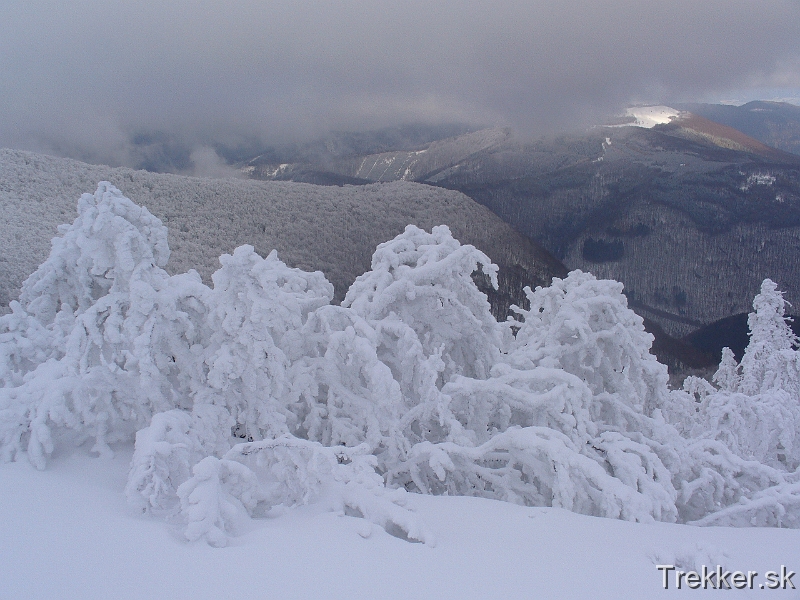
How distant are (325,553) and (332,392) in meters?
3.39

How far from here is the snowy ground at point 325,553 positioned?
10.9ft

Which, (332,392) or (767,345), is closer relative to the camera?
(332,392)

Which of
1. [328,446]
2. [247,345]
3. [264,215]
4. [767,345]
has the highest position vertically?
[264,215]

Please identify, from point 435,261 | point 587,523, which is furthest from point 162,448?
point 435,261

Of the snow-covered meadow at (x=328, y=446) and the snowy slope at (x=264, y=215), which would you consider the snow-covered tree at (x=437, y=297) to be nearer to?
the snow-covered meadow at (x=328, y=446)

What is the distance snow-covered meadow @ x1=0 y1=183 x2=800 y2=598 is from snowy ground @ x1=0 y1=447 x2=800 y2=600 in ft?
0.07

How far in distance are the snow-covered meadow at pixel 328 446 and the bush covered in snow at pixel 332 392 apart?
4 cm

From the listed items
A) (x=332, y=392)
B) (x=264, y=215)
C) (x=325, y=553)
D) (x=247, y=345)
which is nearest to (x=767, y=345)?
(x=332, y=392)

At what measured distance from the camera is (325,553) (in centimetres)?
387

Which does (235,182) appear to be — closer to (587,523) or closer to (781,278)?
(587,523)

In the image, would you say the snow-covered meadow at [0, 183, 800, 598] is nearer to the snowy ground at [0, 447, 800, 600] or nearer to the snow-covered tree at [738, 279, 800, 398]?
the snowy ground at [0, 447, 800, 600]

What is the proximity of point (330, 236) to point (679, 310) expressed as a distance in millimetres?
130013

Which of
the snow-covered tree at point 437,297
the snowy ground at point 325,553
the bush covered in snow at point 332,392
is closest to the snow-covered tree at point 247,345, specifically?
the bush covered in snow at point 332,392

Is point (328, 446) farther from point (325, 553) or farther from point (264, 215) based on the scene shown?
point (264, 215)
